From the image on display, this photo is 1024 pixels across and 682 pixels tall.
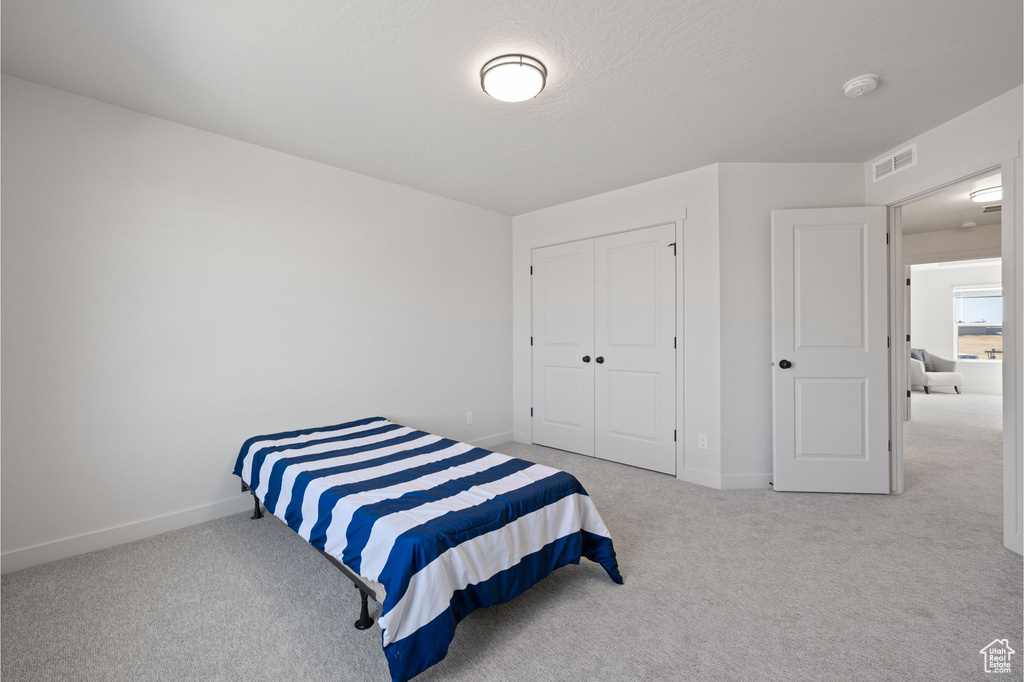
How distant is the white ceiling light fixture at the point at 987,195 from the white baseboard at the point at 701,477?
3.62 m

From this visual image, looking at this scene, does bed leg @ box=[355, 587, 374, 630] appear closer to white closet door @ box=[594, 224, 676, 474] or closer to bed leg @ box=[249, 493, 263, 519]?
bed leg @ box=[249, 493, 263, 519]

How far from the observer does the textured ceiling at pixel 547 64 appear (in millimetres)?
1785

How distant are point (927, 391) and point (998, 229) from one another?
12.0 ft

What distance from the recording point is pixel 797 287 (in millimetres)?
3258

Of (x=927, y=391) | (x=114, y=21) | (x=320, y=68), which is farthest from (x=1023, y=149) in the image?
(x=927, y=391)

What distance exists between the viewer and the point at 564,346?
14.5 feet

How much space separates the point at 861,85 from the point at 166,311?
399 cm

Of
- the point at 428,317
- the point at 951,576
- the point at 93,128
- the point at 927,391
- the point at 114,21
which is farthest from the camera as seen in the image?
the point at 927,391

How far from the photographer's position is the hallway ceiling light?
399cm

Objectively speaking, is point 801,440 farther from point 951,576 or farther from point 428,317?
point 428,317

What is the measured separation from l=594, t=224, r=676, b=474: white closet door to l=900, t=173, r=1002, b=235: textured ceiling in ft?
9.31

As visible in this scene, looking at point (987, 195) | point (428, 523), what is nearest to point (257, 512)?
point (428, 523)

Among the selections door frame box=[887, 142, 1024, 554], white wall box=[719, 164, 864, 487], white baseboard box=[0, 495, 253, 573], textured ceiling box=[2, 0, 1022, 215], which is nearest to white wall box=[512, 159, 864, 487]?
white wall box=[719, 164, 864, 487]

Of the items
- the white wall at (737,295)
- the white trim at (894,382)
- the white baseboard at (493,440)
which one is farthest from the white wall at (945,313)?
the white baseboard at (493,440)
